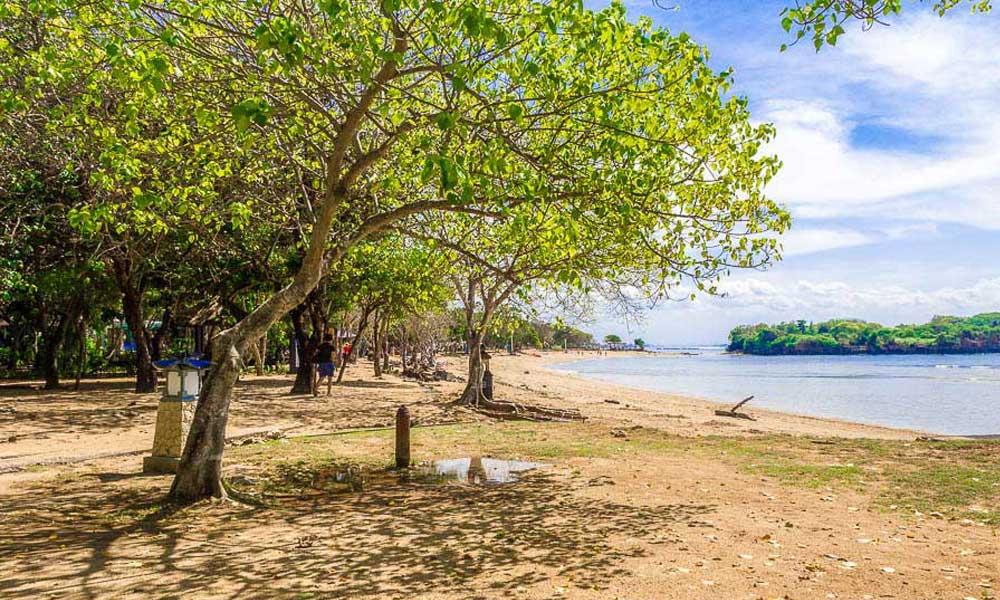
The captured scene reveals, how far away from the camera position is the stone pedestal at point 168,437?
31.6 feet

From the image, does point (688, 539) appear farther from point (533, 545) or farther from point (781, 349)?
point (781, 349)

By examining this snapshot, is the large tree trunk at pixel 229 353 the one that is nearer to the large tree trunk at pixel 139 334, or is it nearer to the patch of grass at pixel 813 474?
the patch of grass at pixel 813 474

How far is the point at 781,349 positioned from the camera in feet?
520

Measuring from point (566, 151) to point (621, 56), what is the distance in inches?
57.0

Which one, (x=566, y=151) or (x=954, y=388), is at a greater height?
(x=566, y=151)

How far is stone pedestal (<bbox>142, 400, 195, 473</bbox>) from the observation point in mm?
9617

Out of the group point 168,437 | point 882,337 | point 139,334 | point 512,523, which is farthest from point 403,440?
point 882,337

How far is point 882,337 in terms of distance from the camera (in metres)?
140

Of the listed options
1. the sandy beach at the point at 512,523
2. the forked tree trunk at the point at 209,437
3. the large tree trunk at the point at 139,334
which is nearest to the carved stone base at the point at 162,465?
the sandy beach at the point at 512,523

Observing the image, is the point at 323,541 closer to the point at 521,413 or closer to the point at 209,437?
the point at 209,437

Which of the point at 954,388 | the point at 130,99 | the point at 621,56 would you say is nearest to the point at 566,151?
the point at 621,56

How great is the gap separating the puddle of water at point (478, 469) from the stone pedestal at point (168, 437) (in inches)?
138

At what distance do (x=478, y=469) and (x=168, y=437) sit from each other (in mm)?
4663

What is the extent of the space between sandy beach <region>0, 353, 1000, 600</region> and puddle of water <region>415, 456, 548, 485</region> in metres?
0.38
